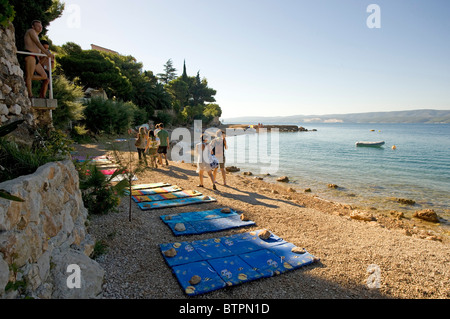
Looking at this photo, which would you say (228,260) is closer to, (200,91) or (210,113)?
(210,113)

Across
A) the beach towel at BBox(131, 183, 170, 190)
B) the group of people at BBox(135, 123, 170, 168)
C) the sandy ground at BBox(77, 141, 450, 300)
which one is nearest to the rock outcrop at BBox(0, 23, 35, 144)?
the sandy ground at BBox(77, 141, 450, 300)

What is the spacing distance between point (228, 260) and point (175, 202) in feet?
9.93

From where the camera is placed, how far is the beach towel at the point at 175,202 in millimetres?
6270

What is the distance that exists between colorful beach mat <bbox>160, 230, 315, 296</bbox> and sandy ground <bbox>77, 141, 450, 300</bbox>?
10cm

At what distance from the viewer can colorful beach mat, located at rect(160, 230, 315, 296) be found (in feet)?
11.4

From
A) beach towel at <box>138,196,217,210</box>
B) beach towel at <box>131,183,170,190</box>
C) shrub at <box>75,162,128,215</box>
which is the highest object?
shrub at <box>75,162,128,215</box>

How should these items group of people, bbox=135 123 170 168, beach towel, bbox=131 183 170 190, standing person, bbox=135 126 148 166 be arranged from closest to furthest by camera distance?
beach towel, bbox=131 183 170 190 < standing person, bbox=135 126 148 166 < group of people, bbox=135 123 170 168

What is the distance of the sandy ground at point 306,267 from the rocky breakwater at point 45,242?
1.41 feet

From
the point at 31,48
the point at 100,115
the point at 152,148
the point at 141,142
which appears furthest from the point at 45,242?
the point at 100,115

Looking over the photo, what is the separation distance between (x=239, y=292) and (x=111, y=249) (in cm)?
210

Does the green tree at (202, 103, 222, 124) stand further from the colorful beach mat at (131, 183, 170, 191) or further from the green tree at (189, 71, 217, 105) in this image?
the colorful beach mat at (131, 183, 170, 191)

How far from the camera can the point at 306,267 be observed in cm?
402

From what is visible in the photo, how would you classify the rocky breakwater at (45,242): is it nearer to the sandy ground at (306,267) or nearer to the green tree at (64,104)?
the sandy ground at (306,267)
